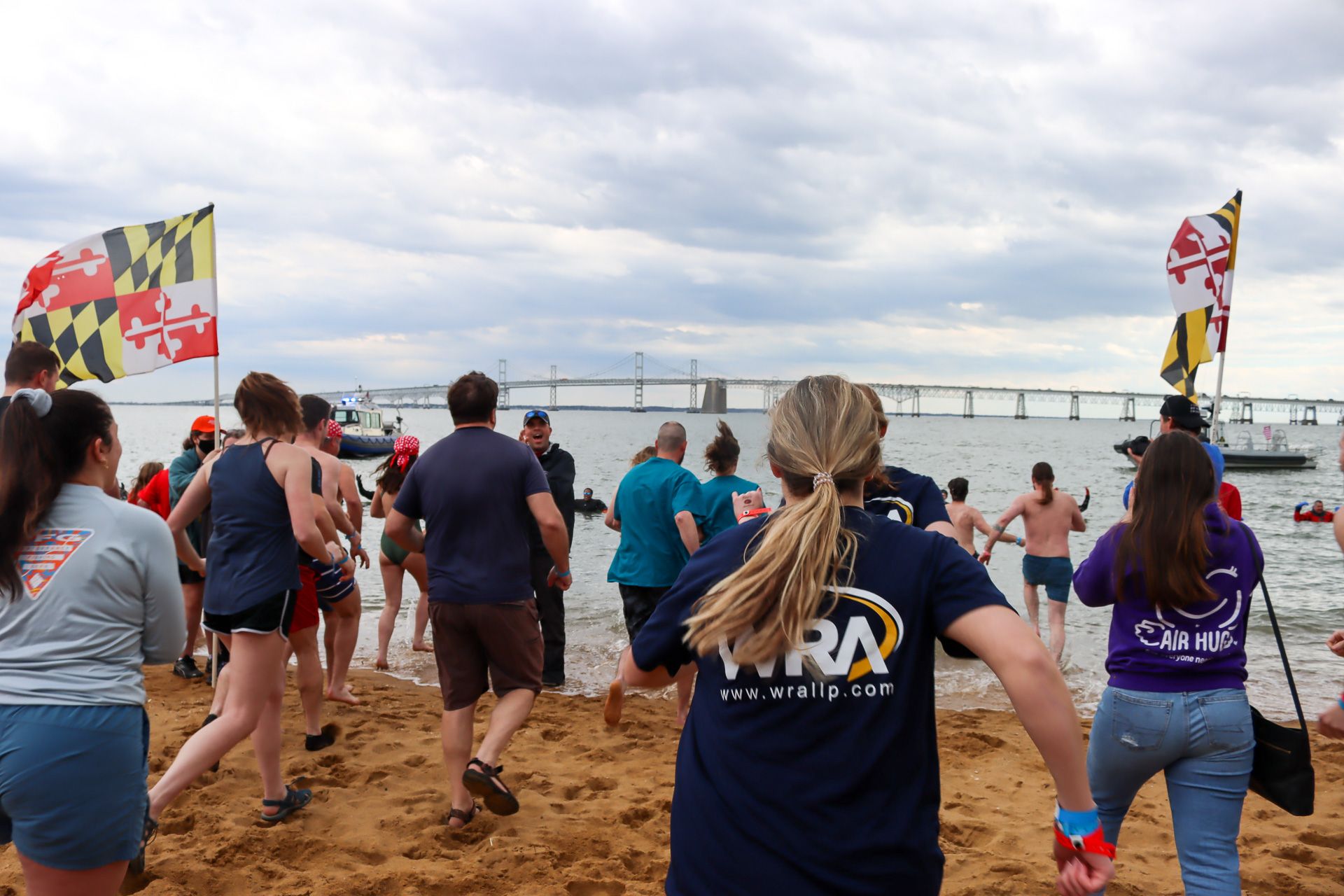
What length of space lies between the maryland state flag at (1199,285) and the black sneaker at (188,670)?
7.46 metres

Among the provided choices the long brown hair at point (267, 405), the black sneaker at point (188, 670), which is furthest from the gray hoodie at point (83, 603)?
the black sneaker at point (188, 670)

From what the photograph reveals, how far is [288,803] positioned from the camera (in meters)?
4.16

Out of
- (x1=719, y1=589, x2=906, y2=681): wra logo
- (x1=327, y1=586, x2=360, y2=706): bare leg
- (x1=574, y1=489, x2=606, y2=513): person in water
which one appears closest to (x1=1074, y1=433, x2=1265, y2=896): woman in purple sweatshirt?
(x1=719, y1=589, x2=906, y2=681): wra logo

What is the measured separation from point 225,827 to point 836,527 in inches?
141

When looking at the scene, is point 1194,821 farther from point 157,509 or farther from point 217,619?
point 157,509

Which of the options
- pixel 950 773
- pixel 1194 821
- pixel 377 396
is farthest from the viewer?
pixel 377 396

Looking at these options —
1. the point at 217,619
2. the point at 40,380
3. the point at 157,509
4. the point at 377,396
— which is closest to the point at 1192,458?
the point at 217,619

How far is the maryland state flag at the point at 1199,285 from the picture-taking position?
6.34 m

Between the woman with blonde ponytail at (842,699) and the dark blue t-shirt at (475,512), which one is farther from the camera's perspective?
the dark blue t-shirt at (475,512)

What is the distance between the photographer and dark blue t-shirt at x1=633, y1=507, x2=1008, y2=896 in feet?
5.25

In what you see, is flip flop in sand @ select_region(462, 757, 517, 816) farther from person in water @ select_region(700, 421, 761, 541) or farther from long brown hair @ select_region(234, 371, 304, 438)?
person in water @ select_region(700, 421, 761, 541)

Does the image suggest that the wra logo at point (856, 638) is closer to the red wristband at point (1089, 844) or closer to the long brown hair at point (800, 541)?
the long brown hair at point (800, 541)

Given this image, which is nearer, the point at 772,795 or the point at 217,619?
the point at 772,795

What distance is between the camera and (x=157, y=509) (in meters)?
6.66
